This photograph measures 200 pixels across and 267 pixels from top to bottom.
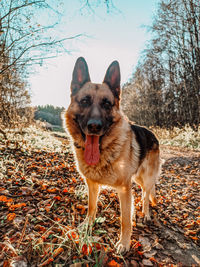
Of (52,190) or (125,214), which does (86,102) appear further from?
(52,190)

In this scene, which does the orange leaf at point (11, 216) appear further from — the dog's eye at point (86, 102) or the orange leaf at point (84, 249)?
the dog's eye at point (86, 102)

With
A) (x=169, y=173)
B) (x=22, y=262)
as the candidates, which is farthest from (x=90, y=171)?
(x=169, y=173)

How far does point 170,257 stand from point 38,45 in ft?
17.0

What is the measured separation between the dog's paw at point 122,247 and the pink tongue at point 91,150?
104cm

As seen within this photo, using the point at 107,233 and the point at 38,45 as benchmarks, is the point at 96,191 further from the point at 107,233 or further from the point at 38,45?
the point at 38,45

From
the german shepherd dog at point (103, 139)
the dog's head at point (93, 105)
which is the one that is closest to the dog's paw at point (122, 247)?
the german shepherd dog at point (103, 139)

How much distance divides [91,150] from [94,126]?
1.17 feet

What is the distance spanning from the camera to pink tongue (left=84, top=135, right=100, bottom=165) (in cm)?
215

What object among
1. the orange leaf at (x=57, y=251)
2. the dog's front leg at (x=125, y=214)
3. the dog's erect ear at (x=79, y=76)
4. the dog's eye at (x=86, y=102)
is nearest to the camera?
the orange leaf at (x=57, y=251)

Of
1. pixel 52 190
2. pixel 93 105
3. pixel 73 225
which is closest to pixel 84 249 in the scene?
pixel 73 225

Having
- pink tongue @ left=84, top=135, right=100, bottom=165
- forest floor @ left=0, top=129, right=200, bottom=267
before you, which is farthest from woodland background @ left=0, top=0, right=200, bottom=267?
pink tongue @ left=84, top=135, right=100, bottom=165

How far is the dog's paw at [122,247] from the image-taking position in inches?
78.4

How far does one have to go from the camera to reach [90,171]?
86.0 inches

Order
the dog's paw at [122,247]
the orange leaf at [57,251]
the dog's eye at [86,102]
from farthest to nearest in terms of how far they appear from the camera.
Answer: the dog's eye at [86,102] < the dog's paw at [122,247] < the orange leaf at [57,251]
